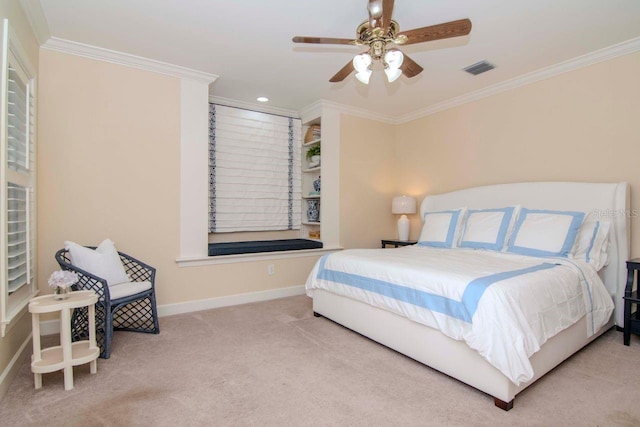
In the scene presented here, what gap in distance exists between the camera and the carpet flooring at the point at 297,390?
1711 millimetres

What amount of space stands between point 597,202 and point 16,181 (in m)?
4.52

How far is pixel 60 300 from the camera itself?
2061mm

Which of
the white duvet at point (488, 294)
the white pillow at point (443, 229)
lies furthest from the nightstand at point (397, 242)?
the white duvet at point (488, 294)

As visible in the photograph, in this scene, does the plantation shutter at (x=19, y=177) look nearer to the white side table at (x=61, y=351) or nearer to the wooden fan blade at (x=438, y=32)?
the white side table at (x=61, y=351)

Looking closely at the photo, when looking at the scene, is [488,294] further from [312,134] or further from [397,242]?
[312,134]

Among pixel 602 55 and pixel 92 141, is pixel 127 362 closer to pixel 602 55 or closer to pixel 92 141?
pixel 92 141

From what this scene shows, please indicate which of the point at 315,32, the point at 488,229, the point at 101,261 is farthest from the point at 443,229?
the point at 101,261

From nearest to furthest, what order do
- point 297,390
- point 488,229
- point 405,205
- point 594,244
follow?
point 297,390 → point 594,244 → point 488,229 → point 405,205

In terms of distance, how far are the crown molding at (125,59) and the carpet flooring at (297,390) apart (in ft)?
8.13

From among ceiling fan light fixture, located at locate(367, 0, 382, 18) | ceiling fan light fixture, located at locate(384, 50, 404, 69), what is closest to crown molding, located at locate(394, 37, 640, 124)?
ceiling fan light fixture, located at locate(384, 50, 404, 69)

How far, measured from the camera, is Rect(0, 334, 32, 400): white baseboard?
1.89m

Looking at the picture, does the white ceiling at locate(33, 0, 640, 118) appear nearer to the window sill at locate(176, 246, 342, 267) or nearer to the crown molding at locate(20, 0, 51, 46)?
the crown molding at locate(20, 0, 51, 46)

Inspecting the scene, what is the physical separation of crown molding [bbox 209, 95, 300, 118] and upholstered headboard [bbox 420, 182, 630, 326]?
2853mm

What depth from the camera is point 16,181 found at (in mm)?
2217
